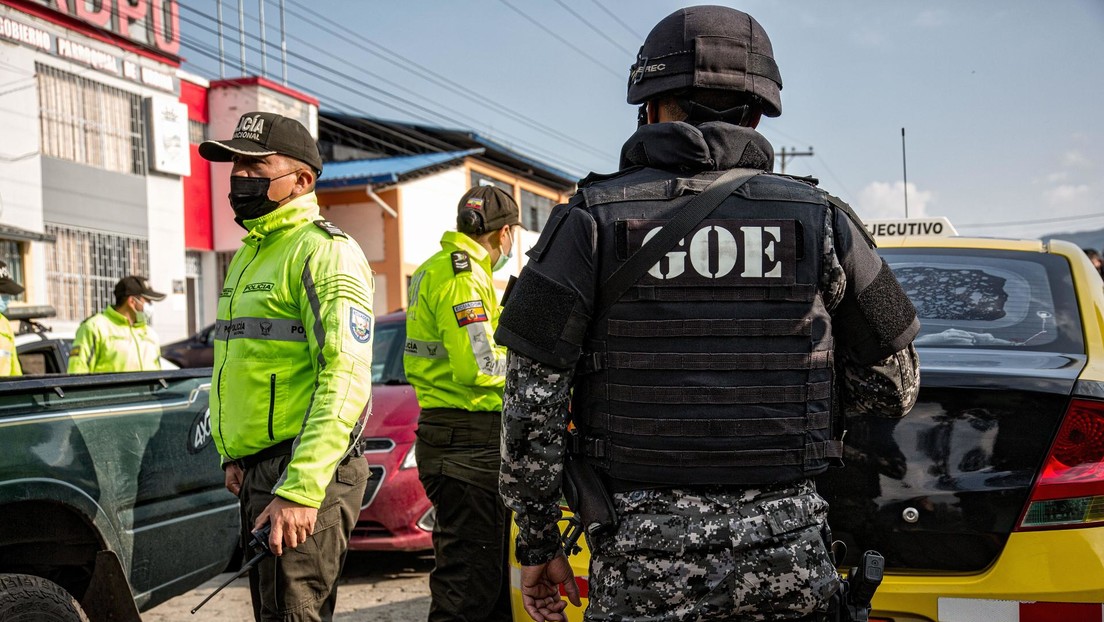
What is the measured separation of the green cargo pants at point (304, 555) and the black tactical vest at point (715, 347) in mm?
1092

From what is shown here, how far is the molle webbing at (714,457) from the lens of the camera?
1.81 m

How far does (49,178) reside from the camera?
16.5m

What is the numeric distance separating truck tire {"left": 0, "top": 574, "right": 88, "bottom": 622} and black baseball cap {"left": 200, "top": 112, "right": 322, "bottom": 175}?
1437 mm

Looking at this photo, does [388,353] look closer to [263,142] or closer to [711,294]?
[263,142]

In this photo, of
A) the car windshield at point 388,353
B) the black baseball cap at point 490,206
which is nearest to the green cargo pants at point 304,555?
the black baseball cap at point 490,206

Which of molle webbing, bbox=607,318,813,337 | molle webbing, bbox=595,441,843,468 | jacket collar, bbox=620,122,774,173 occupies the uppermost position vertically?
jacket collar, bbox=620,122,774,173

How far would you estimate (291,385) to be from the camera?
2.62 meters

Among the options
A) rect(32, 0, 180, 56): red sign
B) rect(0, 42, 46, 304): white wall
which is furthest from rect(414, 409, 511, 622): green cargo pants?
rect(32, 0, 180, 56): red sign

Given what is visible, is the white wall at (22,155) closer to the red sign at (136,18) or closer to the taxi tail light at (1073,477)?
the red sign at (136,18)

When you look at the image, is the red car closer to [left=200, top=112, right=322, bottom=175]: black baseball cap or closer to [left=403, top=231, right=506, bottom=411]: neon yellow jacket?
[left=403, top=231, right=506, bottom=411]: neon yellow jacket

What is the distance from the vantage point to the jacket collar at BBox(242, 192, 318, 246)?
2.83 meters

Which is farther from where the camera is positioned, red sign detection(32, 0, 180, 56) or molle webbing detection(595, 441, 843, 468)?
red sign detection(32, 0, 180, 56)

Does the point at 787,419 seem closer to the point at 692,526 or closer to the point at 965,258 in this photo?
→ the point at 692,526

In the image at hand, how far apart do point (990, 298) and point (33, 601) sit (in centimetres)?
361
